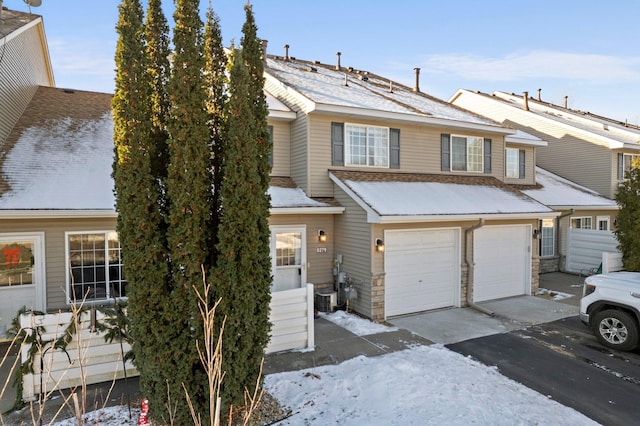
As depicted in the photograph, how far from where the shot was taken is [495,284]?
421 inches

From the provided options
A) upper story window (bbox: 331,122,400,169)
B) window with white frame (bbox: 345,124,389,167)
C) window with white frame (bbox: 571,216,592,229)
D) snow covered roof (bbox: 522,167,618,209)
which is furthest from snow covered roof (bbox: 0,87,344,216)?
window with white frame (bbox: 571,216,592,229)

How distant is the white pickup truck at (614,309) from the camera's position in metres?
6.87

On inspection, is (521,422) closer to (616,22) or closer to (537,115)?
(616,22)

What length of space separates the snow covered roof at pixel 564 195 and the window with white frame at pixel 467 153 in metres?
3.26

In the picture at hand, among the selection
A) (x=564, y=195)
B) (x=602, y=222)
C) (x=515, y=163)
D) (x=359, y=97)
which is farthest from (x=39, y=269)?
(x=602, y=222)

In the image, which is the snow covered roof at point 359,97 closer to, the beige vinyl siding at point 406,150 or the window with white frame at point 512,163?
the beige vinyl siding at point 406,150

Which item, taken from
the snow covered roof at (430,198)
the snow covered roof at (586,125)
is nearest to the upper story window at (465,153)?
the snow covered roof at (430,198)

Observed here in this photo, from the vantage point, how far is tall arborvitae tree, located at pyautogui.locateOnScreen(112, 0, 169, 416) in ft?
14.0

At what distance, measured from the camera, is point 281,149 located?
35.7ft

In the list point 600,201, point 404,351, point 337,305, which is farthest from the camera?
point 600,201

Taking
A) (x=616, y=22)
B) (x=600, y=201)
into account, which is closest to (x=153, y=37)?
(x=616, y=22)

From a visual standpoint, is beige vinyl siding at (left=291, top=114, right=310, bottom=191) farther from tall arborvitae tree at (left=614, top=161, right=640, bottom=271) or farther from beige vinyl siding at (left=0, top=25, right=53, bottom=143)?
tall arborvitae tree at (left=614, top=161, right=640, bottom=271)

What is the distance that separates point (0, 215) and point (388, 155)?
29.8 feet

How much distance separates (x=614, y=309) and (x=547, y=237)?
8183mm
